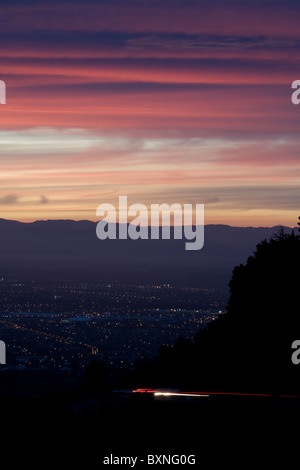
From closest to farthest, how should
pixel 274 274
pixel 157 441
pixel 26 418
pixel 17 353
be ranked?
pixel 157 441 → pixel 26 418 → pixel 274 274 → pixel 17 353

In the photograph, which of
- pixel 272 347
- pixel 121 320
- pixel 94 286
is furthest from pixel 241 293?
pixel 94 286

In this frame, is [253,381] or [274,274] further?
[274,274]

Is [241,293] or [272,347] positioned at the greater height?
[241,293]

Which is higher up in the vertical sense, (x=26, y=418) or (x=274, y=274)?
(x=274, y=274)

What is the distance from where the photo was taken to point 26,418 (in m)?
12.7

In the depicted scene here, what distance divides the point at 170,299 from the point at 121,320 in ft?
128

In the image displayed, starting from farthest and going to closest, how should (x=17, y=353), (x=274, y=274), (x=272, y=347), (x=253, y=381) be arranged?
(x=17, y=353)
(x=274, y=274)
(x=272, y=347)
(x=253, y=381)

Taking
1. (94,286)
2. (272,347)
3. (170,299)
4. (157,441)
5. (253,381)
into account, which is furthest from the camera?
(94,286)
